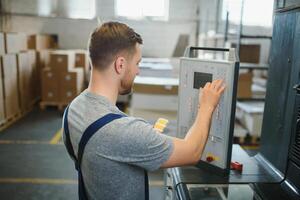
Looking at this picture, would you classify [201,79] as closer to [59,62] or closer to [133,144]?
[133,144]

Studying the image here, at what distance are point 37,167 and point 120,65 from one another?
2.95m

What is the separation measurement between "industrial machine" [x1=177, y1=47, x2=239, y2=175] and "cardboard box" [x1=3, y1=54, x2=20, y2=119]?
4.26 metres

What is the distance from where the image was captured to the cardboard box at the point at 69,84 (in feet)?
20.0

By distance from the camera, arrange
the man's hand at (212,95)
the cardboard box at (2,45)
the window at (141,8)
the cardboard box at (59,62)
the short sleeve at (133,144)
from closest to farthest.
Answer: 1. the short sleeve at (133,144)
2. the man's hand at (212,95)
3. the cardboard box at (2,45)
4. the cardboard box at (59,62)
5. the window at (141,8)

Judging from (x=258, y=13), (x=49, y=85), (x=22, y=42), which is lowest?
(x=49, y=85)

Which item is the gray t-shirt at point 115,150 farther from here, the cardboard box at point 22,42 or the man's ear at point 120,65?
the cardboard box at point 22,42

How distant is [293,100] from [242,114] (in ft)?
11.1

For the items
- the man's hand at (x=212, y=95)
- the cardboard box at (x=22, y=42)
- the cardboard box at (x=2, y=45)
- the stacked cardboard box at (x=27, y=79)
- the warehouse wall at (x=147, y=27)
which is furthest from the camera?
the warehouse wall at (x=147, y=27)

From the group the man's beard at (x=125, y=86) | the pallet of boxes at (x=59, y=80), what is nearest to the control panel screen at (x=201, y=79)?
the man's beard at (x=125, y=86)

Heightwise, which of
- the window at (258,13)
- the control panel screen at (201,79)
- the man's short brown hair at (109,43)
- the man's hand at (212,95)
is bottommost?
the man's hand at (212,95)

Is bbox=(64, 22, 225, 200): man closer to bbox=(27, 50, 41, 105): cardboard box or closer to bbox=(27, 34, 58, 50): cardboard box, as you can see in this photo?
bbox=(27, 50, 41, 105): cardboard box

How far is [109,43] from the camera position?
106cm

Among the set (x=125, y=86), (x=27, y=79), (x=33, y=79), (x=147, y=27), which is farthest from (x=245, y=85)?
(x=33, y=79)

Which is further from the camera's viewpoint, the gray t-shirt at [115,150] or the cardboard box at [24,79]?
the cardboard box at [24,79]
